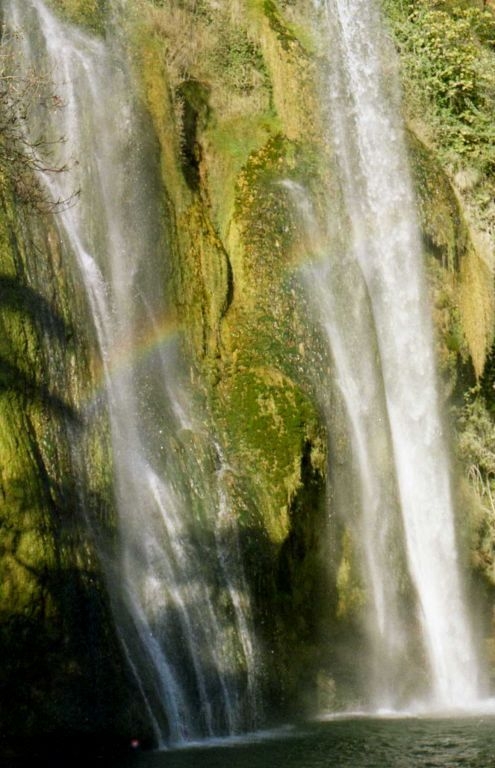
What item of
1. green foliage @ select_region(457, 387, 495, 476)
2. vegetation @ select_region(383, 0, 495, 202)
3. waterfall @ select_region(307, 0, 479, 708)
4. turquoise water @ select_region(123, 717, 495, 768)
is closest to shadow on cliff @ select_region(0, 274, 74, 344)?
turquoise water @ select_region(123, 717, 495, 768)

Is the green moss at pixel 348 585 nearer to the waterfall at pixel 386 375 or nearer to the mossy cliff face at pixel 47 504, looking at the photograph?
the waterfall at pixel 386 375

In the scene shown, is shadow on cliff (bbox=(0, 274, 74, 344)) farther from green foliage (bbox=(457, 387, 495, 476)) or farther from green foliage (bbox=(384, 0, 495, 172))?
green foliage (bbox=(384, 0, 495, 172))

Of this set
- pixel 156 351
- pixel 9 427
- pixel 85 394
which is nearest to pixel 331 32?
pixel 156 351

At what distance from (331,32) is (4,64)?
863 cm

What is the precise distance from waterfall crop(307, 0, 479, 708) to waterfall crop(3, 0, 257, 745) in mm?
2940

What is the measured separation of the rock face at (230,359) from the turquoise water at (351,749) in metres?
0.75

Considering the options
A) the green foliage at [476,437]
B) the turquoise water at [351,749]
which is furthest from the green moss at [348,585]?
the green foliage at [476,437]

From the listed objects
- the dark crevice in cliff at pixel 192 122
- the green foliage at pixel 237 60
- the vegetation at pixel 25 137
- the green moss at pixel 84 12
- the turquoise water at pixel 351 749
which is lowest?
the turquoise water at pixel 351 749

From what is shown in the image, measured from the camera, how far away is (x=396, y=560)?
17750mm

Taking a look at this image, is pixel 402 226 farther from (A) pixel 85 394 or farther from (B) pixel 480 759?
(B) pixel 480 759

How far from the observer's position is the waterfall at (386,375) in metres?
17.4

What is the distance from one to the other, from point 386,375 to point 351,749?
8.07 meters

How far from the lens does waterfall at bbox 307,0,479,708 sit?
1742cm

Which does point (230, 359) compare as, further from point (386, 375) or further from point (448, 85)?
point (448, 85)
